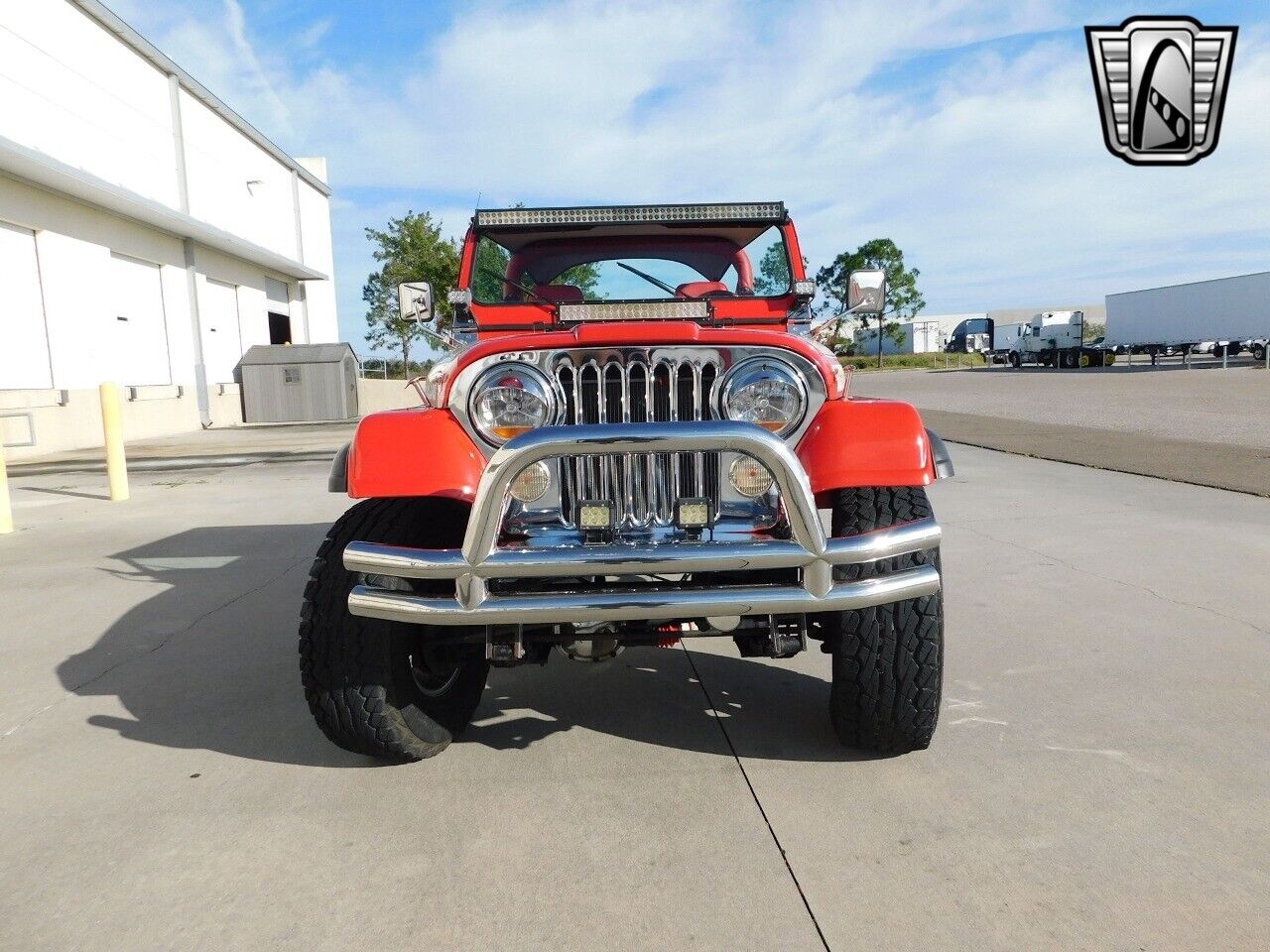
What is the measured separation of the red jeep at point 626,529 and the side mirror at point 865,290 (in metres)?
1.09

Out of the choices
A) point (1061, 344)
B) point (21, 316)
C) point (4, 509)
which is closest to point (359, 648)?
point (4, 509)

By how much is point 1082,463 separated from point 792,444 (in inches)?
321

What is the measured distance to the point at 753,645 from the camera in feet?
8.70

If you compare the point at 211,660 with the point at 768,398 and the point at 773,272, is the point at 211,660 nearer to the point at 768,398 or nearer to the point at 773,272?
the point at 768,398

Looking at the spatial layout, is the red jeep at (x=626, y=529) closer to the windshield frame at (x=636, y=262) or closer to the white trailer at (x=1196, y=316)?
the windshield frame at (x=636, y=262)

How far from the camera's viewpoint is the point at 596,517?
2.52m

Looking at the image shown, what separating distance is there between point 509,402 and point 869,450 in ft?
3.37

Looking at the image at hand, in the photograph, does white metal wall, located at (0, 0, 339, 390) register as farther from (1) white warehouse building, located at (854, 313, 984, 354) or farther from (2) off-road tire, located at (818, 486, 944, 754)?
(1) white warehouse building, located at (854, 313, 984, 354)

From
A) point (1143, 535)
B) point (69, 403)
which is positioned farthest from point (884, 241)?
point (1143, 535)

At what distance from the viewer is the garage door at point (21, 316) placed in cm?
1413

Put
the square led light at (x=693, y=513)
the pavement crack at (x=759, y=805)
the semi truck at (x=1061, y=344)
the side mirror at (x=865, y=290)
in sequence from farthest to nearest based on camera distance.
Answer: the semi truck at (x=1061, y=344) → the side mirror at (x=865, y=290) → the square led light at (x=693, y=513) → the pavement crack at (x=759, y=805)

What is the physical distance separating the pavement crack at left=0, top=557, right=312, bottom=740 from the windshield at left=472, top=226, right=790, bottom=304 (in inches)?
85.0

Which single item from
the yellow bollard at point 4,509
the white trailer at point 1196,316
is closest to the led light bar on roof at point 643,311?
the yellow bollard at point 4,509

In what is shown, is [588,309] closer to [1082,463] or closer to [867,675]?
[867,675]
